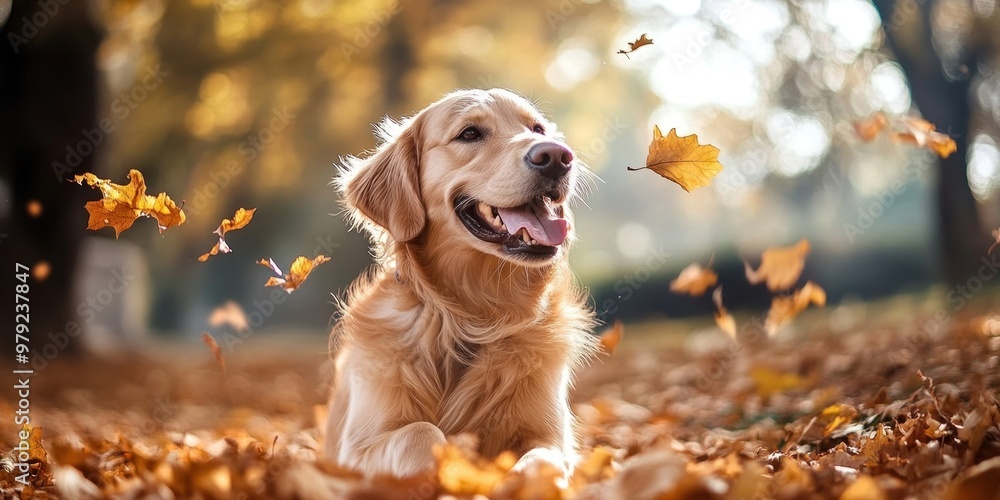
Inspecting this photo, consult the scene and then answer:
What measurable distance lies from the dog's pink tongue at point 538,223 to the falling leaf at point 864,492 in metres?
1.55

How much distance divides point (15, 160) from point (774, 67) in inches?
562

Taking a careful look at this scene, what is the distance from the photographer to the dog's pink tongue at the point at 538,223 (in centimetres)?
311

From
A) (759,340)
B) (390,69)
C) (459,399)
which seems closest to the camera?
(459,399)

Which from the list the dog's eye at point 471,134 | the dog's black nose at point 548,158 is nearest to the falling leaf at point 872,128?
the dog's black nose at point 548,158

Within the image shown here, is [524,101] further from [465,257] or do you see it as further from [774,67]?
[774,67]

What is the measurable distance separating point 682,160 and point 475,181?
870 mm

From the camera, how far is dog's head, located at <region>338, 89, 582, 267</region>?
10.1ft

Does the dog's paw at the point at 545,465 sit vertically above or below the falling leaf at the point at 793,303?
above

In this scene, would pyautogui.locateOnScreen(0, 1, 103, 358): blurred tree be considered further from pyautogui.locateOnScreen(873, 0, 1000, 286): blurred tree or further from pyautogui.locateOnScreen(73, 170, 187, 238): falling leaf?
pyautogui.locateOnScreen(873, 0, 1000, 286): blurred tree

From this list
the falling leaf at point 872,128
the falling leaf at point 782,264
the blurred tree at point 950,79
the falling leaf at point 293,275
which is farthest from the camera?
the blurred tree at point 950,79

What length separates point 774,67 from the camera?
1641 cm

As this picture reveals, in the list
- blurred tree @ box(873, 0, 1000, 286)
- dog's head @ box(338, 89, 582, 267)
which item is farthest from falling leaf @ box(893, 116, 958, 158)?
blurred tree @ box(873, 0, 1000, 286)

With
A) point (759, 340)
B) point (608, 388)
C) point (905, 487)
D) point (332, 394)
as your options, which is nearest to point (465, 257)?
point (332, 394)

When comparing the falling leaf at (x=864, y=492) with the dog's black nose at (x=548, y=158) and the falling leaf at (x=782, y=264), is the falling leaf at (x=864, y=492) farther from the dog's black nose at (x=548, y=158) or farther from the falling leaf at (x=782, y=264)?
the falling leaf at (x=782, y=264)
